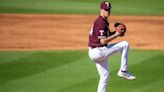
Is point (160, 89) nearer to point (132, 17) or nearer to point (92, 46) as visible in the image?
point (92, 46)

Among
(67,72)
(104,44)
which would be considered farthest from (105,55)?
(67,72)

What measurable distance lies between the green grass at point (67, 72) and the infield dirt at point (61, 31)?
124 centimetres

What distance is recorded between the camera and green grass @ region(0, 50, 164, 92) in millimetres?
10344

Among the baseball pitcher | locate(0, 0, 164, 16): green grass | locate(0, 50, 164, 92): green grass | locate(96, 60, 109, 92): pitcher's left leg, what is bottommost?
locate(0, 50, 164, 92): green grass

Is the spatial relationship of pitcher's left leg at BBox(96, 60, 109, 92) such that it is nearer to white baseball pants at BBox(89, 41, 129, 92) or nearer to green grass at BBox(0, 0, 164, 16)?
white baseball pants at BBox(89, 41, 129, 92)

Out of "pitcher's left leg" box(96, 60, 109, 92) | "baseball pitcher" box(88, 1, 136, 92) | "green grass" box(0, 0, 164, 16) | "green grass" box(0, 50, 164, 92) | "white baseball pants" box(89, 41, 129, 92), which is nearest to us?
"baseball pitcher" box(88, 1, 136, 92)

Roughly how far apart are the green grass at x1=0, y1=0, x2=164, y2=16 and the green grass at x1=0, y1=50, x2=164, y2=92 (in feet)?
27.1

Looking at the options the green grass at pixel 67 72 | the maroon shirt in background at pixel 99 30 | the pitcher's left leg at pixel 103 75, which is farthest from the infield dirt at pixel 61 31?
the maroon shirt in background at pixel 99 30

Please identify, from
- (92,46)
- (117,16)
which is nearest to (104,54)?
(92,46)

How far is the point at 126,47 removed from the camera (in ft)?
28.8

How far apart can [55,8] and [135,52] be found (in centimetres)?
976

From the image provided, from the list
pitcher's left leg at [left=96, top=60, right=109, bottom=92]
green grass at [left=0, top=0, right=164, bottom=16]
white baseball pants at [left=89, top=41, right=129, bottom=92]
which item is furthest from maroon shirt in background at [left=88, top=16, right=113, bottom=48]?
green grass at [left=0, top=0, right=164, bottom=16]

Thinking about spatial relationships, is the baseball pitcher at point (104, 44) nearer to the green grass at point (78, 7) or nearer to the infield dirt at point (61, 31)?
the infield dirt at point (61, 31)

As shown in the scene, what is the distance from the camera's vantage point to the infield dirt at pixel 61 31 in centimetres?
1512
